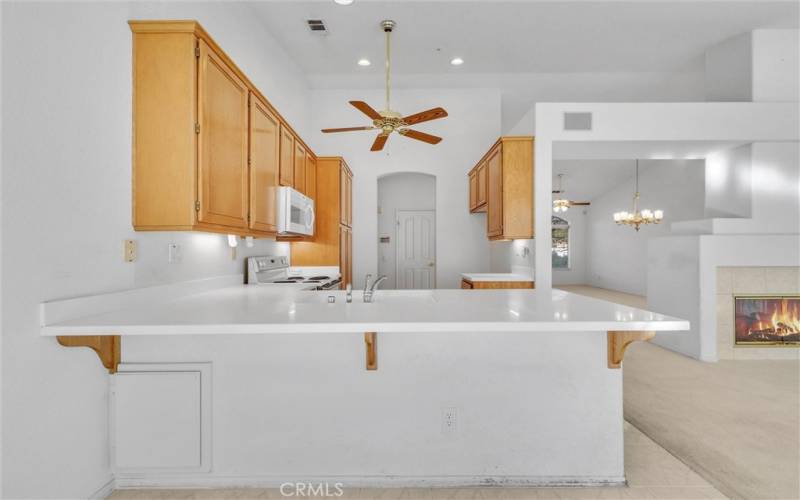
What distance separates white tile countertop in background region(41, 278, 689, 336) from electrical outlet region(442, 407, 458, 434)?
0.54 meters

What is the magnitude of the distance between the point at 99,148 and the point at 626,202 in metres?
10.8

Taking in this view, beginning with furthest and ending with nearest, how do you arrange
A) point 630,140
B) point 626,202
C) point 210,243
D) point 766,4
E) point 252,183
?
point 626,202 → point 630,140 → point 766,4 → point 210,243 → point 252,183

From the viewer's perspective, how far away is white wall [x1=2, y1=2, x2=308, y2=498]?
1.45 m

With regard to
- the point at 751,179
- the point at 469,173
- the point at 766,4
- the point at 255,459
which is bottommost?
the point at 255,459

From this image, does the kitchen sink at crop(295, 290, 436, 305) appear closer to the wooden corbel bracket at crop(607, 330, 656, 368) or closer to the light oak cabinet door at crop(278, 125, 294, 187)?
the wooden corbel bracket at crop(607, 330, 656, 368)

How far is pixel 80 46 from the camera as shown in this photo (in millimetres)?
1741

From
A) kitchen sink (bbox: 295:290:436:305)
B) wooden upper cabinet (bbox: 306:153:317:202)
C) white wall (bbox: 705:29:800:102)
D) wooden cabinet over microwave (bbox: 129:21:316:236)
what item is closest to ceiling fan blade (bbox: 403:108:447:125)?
wooden upper cabinet (bbox: 306:153:317:202)

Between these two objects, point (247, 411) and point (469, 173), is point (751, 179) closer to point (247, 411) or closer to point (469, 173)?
point (469, 173)

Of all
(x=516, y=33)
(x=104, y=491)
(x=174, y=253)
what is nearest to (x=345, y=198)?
(x=516, y=33)

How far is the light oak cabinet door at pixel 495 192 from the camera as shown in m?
4.21

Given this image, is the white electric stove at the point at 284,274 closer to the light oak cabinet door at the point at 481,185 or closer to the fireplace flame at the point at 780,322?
the light oak cabinet door at the point at 481,185

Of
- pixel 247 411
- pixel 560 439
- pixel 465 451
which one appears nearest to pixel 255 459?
pixel 247 411

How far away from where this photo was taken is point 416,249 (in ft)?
23.4

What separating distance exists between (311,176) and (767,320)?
5.33 meters
